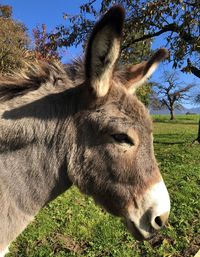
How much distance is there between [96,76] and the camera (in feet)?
7.68

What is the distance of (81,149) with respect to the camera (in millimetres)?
2393

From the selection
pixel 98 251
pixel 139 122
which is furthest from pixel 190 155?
pixel 139 122

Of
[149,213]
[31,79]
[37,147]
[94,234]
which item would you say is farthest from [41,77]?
[94,234]

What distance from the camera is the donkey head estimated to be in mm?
2352

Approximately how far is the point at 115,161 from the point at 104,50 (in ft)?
2.38

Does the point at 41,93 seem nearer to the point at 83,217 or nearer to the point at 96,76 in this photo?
the point at 96,76

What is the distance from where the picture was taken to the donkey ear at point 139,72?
272 cm

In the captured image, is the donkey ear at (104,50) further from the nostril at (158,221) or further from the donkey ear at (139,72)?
the nostril at (158,221)

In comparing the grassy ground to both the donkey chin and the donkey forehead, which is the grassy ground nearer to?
the donkey chin

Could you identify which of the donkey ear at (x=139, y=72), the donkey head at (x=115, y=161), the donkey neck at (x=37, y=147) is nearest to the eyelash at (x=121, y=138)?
the donkey head at (x=115, y=161)

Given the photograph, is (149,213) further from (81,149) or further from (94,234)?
(94,234)

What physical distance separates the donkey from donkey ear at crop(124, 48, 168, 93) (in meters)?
0.23

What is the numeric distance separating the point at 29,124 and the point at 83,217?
11.6 ft

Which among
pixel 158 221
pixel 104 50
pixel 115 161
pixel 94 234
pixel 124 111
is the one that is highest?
pixel 104 50
